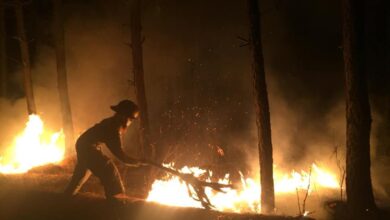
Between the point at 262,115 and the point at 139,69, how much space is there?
16.1 feet

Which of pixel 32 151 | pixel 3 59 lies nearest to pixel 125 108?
pixel 32 151

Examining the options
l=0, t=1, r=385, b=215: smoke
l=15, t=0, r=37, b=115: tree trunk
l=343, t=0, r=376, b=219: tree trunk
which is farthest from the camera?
l=15, t=0, r=37, b=115: tree trunk

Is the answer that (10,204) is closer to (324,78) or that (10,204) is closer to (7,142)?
(7,142)

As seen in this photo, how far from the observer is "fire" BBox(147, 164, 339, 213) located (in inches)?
326

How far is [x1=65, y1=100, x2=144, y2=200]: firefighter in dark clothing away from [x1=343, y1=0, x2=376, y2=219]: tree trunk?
5.13 meters

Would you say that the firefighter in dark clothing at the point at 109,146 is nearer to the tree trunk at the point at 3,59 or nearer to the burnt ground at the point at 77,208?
the burnt ground at the point at 77,208

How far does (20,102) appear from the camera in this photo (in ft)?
61.0

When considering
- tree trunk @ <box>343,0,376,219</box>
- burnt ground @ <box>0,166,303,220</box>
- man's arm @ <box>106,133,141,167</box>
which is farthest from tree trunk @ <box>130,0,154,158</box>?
tree trunk @ <box>343,0,376,219</box>

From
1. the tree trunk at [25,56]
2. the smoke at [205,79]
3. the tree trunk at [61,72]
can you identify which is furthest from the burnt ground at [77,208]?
the tree trunk at [25,56]

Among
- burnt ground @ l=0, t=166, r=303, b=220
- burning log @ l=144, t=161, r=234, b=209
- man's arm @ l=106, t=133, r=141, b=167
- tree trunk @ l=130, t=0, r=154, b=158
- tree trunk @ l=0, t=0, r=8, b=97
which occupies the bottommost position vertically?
burnt ground @ l=0, t=166, r=303, b=220

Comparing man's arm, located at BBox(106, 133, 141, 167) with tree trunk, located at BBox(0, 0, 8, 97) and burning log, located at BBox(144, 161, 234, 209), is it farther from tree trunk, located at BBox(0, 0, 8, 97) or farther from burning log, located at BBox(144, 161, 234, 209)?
tree trunk, located at BBox(0, 0, 8, 97)

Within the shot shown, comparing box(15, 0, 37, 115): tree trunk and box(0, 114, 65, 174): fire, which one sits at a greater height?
box(15, 0, 37, 115): tree trunk

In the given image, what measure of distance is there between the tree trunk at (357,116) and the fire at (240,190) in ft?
3.69

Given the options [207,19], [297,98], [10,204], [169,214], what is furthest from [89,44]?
[169,214]
